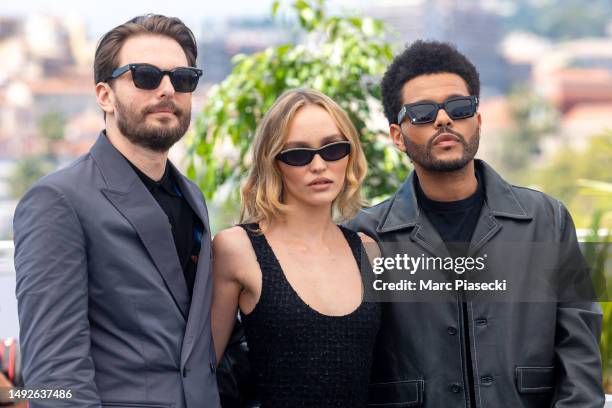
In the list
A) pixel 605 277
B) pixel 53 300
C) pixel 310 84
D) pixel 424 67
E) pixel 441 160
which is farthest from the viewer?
pixel 310 84

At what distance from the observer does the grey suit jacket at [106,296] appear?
83.4 inches

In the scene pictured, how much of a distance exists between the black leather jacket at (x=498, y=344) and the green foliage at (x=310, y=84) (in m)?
1.56

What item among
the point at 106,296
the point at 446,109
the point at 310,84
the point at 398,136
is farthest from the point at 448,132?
the point at 310,84

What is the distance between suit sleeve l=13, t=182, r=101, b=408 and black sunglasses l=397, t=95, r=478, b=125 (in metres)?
1.09

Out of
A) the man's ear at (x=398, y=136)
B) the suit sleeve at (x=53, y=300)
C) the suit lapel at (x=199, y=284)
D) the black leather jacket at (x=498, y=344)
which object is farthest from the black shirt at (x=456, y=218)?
the suit sleeve at (x=53, y=300)

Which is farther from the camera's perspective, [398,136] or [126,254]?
[398,136]

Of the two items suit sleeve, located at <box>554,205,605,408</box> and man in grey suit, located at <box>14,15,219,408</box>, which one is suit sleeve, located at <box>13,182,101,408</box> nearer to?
man in grey suit, located at <box>14,15,219,408</box>

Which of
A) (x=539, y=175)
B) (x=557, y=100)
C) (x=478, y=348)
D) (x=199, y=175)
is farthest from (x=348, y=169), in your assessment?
(x=557, y=100)

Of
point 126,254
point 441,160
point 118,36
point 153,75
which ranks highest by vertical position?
point 118,36

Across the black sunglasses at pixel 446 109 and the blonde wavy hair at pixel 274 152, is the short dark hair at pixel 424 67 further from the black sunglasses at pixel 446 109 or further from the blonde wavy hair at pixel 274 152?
the blonde wavy hair at pixel 274 152

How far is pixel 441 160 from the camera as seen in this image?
2.71 m

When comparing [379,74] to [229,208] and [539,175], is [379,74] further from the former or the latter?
[539,175]

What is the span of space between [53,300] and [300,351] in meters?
0.69

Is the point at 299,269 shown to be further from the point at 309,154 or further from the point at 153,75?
the point at 153,75
